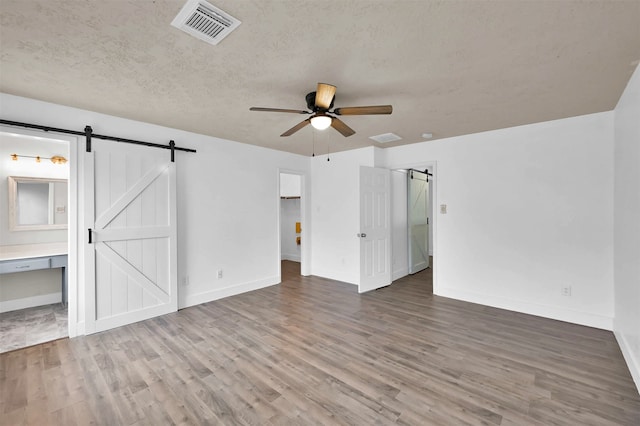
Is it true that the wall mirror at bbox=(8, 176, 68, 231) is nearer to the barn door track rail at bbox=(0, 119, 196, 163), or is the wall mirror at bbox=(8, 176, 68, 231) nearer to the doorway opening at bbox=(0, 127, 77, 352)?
the doorway opening at bbox=(0, 127, 77, 352)

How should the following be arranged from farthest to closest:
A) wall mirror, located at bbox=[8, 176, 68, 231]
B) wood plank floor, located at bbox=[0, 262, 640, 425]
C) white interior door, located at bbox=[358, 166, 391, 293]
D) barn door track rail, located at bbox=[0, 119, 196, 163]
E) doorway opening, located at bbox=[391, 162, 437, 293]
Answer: doorway opening, located at bbox=[391, 162, 437, 293] → white interior door, located at bbox=[358, 166, 391, 293] → wall mirror, located at bbox=[8, 176, 68, 231] → barn door track rail, located at bbox=[0, 119, 196, 163] → wood plank floor, located at bbox=[0, 262, 640, 425]

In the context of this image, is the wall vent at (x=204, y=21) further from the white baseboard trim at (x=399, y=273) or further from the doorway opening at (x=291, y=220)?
the doorway opening at (x=291, y=220)

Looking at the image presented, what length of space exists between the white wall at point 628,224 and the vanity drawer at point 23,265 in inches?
242

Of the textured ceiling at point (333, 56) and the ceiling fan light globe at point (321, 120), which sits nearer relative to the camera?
the textured ceiling at point (333, 56)

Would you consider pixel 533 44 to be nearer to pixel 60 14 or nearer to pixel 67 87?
pixel 60 14

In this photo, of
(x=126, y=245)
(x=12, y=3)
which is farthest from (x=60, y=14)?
(x=126, y=245)

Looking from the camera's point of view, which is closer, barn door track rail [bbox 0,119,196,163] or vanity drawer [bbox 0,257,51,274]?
barn door track rail [bbox 0,119,196,163]

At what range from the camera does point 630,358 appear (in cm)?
246

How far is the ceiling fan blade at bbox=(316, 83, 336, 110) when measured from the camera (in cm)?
222

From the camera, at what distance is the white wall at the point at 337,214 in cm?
528

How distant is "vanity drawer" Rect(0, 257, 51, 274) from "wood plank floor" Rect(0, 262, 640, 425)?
3.85 ft

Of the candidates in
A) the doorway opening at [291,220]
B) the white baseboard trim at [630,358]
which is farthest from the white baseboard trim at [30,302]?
the white baseboard trim at [630,358]

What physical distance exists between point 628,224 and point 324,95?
9.63 ft

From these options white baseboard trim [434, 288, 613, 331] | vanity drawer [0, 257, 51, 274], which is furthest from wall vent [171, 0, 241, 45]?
white baseboard trim [434, 288, 613, 331]
